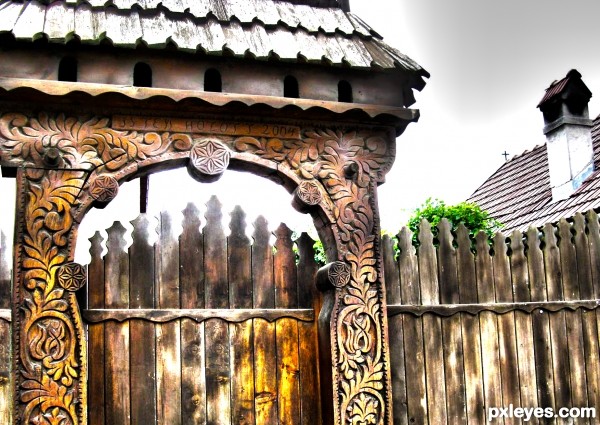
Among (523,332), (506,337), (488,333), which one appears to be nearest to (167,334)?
(488,333)

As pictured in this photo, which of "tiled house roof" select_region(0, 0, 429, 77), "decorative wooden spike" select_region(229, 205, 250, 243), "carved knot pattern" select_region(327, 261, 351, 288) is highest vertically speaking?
"tiled house roof" select_region(0, 0, 429, 77)

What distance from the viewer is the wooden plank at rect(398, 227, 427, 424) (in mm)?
5363

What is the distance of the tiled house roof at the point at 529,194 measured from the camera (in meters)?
9.09

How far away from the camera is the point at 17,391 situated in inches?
171

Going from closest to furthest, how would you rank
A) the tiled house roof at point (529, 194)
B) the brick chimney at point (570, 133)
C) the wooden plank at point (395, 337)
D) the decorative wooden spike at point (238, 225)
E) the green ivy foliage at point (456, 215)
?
1. the decorative wooden spike at point (238, 225)
2. the wooden plank at point (395, 337)
3. the green ivy foliage at point (456, 215)
4. the tiled house roof at point (529, 194)
5. the brick chimney at point (570, 133)

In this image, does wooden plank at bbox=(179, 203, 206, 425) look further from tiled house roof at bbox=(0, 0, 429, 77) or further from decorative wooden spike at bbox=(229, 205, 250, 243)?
tiled house roof at bbox=(0, 0, 429, 77)

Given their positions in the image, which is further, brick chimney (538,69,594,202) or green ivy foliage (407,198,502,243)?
brick chimney (538,69,594,202)

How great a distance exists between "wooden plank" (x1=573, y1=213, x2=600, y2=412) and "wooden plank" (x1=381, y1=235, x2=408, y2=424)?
1557 millimetres

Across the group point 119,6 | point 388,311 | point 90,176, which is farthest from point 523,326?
point 119,6

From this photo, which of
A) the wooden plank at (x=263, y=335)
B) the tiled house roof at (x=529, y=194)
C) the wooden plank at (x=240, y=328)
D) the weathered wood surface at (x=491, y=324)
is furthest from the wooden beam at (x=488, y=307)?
A: the tiled house roof at (x=529, y=194)

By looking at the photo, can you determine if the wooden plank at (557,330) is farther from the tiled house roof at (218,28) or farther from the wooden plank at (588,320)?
the tiled house roof at (218,28)

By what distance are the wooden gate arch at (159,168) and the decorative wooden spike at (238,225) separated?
0.36 m

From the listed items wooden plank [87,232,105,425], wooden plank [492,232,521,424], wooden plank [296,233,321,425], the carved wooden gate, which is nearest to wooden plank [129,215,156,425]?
the carved wooden gate

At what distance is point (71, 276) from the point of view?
4.50 metres
